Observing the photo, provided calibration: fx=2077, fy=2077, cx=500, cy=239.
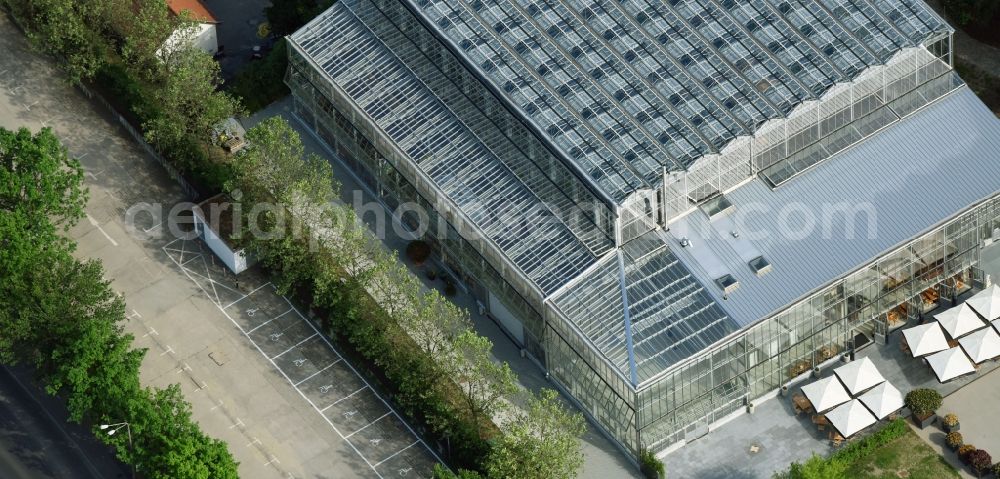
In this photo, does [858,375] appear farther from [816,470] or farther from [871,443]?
[816,470]

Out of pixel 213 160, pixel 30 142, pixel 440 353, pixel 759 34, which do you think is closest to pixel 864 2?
pixel 759 34

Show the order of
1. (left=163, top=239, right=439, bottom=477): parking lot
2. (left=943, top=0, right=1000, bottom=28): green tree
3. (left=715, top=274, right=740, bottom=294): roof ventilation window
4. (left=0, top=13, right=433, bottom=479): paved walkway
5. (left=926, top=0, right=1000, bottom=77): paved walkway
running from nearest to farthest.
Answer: (left=715, top=274, right=740, bottom=294): roof ventilation window → (left=0, top=13, right=433, bottom=479): paved walkway → (left=163, top=239, right=439, bottom=477): parking lot → (left=943, top=0, right=1000, bottom=28): green tree → (left=926, top=0, right=1000, bottom=77): paved walkway

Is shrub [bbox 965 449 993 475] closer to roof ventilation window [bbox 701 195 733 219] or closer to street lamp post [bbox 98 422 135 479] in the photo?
roof ventilation window [bbox 701 195 733 219]

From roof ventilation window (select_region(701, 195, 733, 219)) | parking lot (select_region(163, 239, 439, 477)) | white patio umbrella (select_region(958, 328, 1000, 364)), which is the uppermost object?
roof ventilation window (select_region(701, 195, 733, 219))

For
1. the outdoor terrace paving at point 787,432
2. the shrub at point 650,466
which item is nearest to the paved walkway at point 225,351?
the shrub at point 650,466

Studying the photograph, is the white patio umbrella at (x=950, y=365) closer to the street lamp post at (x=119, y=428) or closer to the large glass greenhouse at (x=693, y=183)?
the large glass greenhouse at (x=693, y=183)

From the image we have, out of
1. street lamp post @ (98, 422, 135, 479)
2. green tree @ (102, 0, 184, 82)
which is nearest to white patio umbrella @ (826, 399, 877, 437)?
street lamp post @ (98, 422, 135, 479)

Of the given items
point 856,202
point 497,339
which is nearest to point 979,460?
point 856,202
